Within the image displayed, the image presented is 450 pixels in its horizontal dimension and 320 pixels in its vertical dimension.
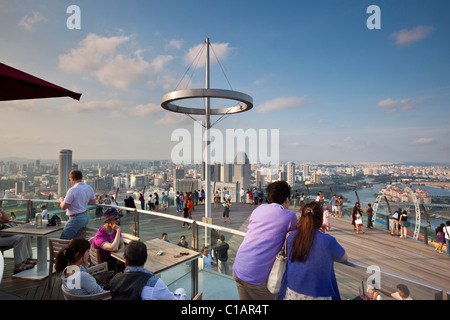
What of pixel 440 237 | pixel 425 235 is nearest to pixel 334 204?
pixel 425 235

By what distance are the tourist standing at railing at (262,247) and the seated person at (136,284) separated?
0.70m

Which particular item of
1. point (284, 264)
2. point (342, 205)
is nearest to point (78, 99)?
point (284, 264)

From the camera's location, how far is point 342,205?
614 inches

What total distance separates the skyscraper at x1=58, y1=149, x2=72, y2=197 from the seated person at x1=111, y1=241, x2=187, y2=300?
28.7 feet

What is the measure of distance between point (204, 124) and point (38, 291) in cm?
787

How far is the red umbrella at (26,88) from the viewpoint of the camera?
2.76 metres

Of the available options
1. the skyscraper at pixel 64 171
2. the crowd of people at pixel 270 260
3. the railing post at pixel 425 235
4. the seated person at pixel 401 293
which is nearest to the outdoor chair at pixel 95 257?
the crowd of people at pixel 270 260

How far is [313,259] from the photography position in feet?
6.26

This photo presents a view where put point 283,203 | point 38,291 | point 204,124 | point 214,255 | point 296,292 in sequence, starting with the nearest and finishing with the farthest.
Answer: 1. point 296,292
2. point 283,203
3. point 38,291
4. point 214,255
5. point 204,124

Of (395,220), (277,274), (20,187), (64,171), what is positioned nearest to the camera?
(277,274)

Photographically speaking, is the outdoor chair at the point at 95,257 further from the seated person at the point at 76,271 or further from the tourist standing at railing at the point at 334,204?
the tourist standing at railing at the point at 334,204

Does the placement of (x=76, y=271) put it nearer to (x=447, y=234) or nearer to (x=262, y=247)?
(x=262, y=247)

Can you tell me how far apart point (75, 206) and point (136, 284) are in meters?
2.94

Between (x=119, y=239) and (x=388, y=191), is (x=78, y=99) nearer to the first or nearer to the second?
(x=119, y=239)
